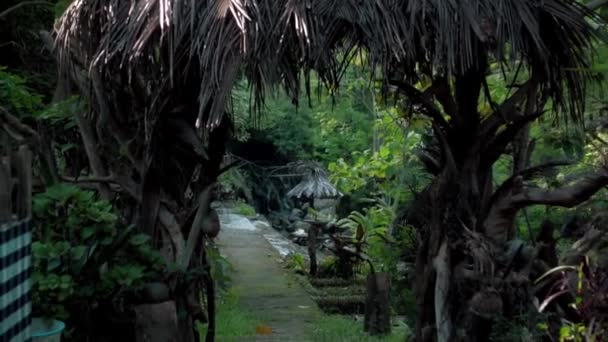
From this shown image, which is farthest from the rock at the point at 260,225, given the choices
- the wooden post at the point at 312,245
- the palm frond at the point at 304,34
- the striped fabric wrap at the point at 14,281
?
the striped fabric wrap at the point at 14,281

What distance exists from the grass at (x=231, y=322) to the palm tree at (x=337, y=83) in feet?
7.65

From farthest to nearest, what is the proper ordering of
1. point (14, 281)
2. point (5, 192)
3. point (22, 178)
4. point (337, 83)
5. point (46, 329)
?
1. point (337, 83)
2. point (46, 329)
3. point (22, 178)
4. point (14, 281)
5. point (5, 192)

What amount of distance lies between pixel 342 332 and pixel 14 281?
18.9 ft

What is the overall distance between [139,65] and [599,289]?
3184mm

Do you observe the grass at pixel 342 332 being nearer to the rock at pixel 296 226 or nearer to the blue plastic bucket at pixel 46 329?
the blue plastic bucket at pixel 46 329

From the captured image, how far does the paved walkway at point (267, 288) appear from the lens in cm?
893

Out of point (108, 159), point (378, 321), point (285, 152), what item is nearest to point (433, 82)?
point (108, 159)

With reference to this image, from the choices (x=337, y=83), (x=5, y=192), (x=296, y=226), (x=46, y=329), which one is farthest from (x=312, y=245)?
(x=5, y=192)

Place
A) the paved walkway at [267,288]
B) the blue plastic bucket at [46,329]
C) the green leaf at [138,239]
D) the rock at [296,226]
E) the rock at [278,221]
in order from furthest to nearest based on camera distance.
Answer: the rock at [278,221]
the rock at [296,226]
the paved walkway at [267,288]
the green leaf at [138,239]
the blue plastic bucket at [46,329]

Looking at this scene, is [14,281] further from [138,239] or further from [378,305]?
[378,305]

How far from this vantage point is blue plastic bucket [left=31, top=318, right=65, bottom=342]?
430 centimetres

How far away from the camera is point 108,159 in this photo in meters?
6.09

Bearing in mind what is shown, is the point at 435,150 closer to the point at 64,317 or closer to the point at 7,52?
the point at 64,317

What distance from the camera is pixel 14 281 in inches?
132
